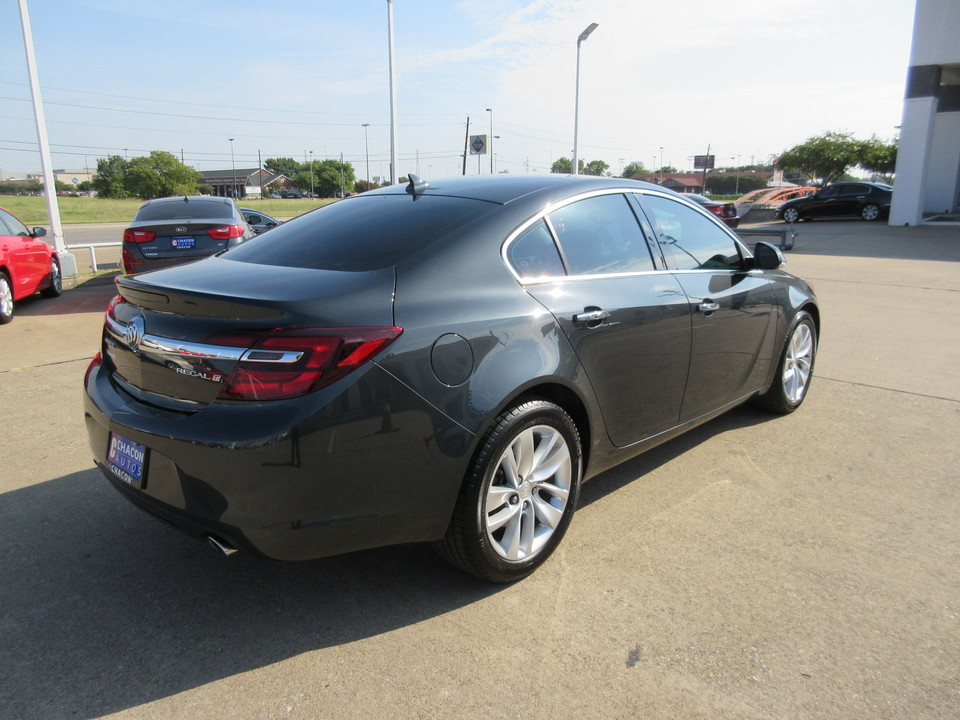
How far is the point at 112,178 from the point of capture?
314 ft

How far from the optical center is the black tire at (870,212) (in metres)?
25.7

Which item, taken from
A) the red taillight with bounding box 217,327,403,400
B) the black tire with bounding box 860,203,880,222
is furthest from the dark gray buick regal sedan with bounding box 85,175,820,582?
the black tire with bounding box 860,203,880,222

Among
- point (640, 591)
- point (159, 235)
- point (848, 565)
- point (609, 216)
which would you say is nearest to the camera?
point (640, 591)

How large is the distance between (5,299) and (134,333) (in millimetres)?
7190

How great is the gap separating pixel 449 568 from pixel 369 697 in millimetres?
828

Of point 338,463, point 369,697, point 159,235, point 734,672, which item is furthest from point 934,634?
point 159,235

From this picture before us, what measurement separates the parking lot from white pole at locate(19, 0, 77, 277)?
31.8ft

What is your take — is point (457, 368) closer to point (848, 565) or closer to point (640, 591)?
point (640, 591)

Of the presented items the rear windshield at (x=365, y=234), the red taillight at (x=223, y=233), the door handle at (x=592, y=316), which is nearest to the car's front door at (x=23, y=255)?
the red taillight at (x=223, y=233)

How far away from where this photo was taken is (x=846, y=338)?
294 inches

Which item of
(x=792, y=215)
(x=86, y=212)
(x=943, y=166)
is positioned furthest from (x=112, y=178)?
(x=943, y=166)

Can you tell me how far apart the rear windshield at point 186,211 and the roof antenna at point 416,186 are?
6.97 metres

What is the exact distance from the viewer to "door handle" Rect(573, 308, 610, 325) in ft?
9.77

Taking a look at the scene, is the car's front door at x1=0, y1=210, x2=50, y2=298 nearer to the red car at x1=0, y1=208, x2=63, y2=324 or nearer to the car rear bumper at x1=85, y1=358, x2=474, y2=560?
the red car at x1=0, y1=208, x2=63, y2=324
